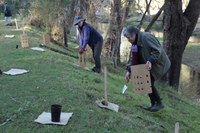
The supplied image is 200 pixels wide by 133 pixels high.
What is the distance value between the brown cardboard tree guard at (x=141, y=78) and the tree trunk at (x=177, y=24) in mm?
6634

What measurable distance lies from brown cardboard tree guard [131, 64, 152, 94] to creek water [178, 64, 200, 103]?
946cm

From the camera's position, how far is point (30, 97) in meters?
7.46

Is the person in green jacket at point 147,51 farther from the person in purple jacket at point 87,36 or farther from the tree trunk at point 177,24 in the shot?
the tree trunk at point 177,24

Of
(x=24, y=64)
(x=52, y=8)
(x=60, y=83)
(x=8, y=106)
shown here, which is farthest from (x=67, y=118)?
(x=52, y=8)

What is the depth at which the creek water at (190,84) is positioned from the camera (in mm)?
18141

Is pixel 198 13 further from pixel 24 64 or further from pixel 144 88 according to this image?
pixel 144 88

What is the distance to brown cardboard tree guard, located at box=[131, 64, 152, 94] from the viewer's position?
6.95 metres

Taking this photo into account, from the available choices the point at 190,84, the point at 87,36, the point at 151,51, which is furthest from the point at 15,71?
the point at 190,84

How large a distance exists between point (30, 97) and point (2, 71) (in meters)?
2.86

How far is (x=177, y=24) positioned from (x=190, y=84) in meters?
8.72

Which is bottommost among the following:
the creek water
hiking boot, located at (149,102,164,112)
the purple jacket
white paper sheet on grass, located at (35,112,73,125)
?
the creek water

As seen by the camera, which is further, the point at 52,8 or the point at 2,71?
the point at 52,8

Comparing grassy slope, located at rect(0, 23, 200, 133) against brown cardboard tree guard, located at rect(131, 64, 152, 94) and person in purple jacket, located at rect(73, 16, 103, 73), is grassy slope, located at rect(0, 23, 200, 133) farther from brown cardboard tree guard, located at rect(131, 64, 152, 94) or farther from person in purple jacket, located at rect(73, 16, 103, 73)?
person in purple jacket, located at rect(73, 16, 103, 73)

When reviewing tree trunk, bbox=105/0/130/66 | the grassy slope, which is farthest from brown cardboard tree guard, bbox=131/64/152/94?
tree trunk, bbox=105/0/130/66
